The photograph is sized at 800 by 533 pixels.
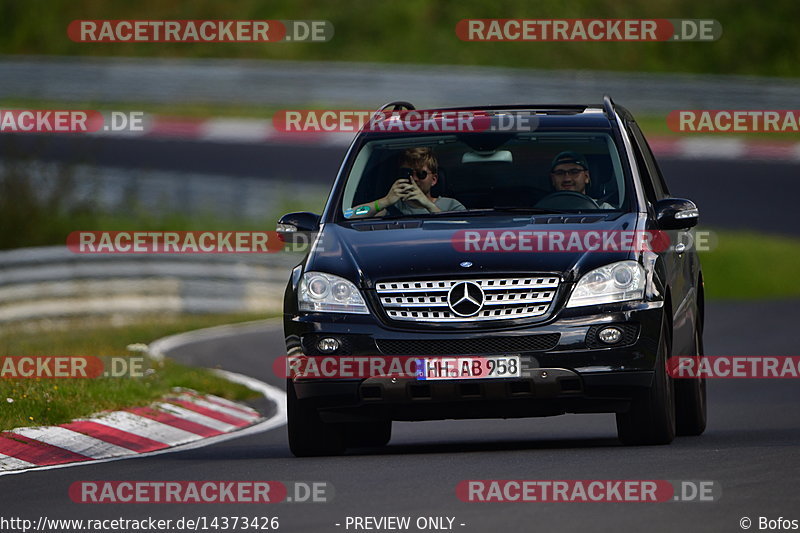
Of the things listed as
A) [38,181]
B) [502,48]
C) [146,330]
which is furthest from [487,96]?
[146,330]

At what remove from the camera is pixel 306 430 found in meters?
10.3

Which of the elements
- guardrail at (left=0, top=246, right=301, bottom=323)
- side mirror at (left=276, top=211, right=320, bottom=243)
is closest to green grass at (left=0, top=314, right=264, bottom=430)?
guardrail at (left=0, top=246, right=301, bottom=323)

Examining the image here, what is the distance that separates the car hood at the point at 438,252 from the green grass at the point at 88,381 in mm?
2364

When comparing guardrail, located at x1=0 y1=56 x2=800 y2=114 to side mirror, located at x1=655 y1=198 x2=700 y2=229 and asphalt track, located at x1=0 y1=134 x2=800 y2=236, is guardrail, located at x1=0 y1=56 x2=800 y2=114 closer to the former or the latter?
asphalt track, located at x1=0 y1=134 x2=800 y2=236

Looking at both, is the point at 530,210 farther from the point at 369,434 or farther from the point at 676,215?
the point at 369,434

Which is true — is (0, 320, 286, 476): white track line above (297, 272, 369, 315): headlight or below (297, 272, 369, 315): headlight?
below

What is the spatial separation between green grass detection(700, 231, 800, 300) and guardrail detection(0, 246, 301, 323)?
6286 mm

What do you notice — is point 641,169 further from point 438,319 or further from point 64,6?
point 64,6

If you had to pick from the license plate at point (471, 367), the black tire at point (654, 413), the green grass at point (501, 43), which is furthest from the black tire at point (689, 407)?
the green grass at point (501, 43)

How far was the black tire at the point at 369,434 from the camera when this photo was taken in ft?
36.0

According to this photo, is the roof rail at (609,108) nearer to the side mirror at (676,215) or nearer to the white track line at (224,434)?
the side mirror at (676,215)

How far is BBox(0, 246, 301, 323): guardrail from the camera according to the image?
Answer: 23.1 meters

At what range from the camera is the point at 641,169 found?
36.6 feet

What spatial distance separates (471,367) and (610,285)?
0.87 m
